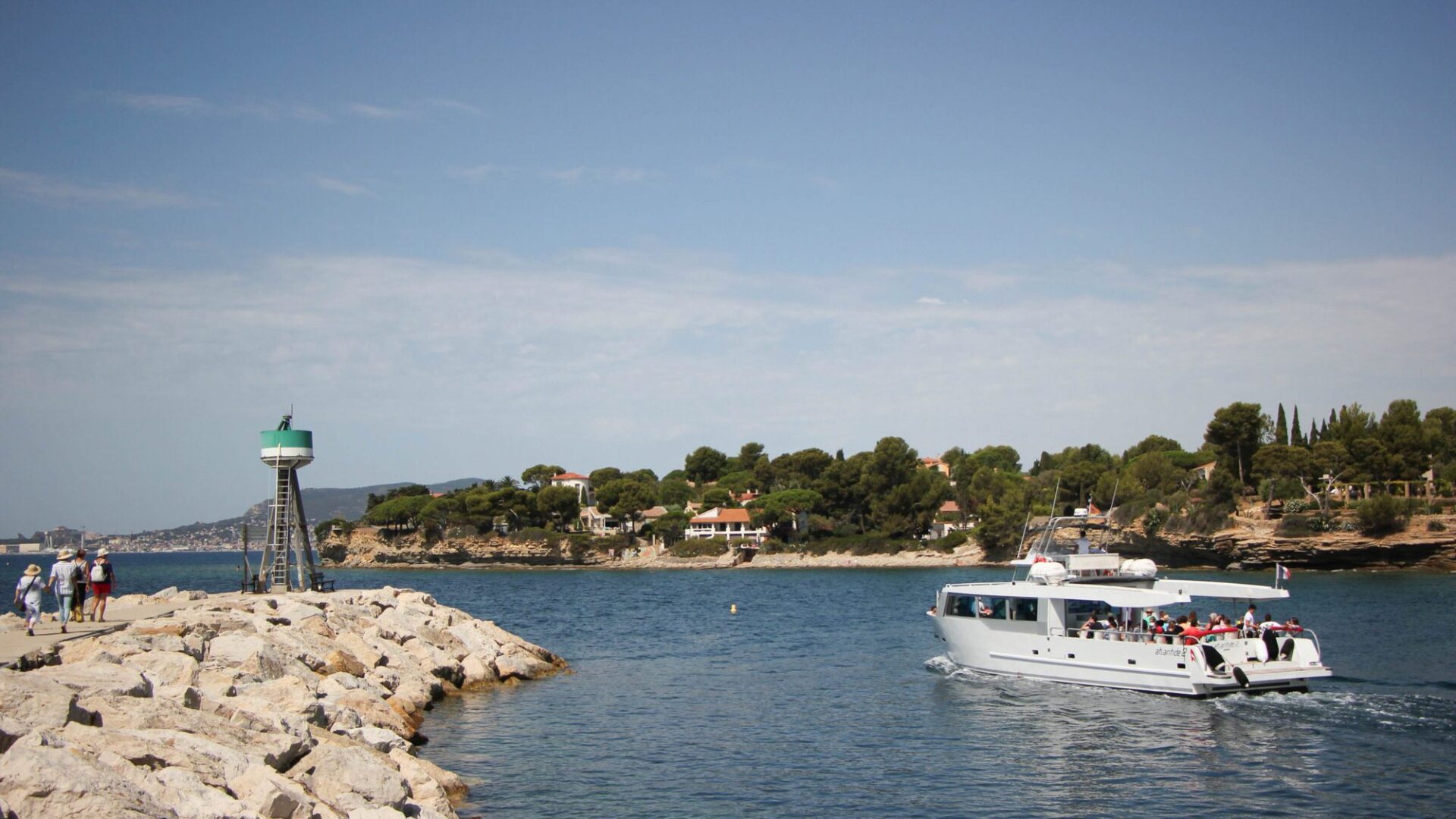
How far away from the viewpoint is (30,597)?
21422mm

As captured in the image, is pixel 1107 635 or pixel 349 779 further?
pixel 1107 635

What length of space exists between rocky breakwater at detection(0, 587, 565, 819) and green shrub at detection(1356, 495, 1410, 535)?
76.7 m

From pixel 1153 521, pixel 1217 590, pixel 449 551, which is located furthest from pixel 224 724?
pixel 449 551

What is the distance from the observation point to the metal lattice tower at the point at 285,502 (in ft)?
117

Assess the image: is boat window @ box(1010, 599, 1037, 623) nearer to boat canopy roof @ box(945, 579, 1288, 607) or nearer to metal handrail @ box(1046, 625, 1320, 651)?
boat canopy roof @ box(945, 579, 1288, 607)

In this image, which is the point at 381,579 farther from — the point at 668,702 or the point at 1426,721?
the point at 1426,721

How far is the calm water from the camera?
58.3 feet

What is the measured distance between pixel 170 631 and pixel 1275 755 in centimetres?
2110

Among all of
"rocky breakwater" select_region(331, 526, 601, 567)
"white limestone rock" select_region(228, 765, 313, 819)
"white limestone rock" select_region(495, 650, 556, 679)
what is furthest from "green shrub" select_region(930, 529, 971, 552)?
"white limestone rock" select_region(228, 765, 313, 819)

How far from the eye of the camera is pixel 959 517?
12725cm

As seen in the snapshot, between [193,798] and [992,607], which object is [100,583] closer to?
[193,798]

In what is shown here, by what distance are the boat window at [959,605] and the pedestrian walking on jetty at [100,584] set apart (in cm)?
2060

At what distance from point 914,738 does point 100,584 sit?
17604 millimetres

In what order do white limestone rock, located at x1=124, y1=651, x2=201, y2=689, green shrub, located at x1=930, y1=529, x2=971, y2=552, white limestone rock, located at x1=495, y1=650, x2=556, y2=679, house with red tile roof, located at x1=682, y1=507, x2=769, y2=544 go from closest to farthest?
1. white limestone rock, located at x1=124, y1=651, x2=201, y2=689
2. white limestone rock, located at x1=495, y1=650, x2=556, y2=679
3. green shrub, located at x1=930, y1=529, x2=971, y2=552
4. house with red tile roof, located at x1=682, y1=507, x2=769, y2=544
